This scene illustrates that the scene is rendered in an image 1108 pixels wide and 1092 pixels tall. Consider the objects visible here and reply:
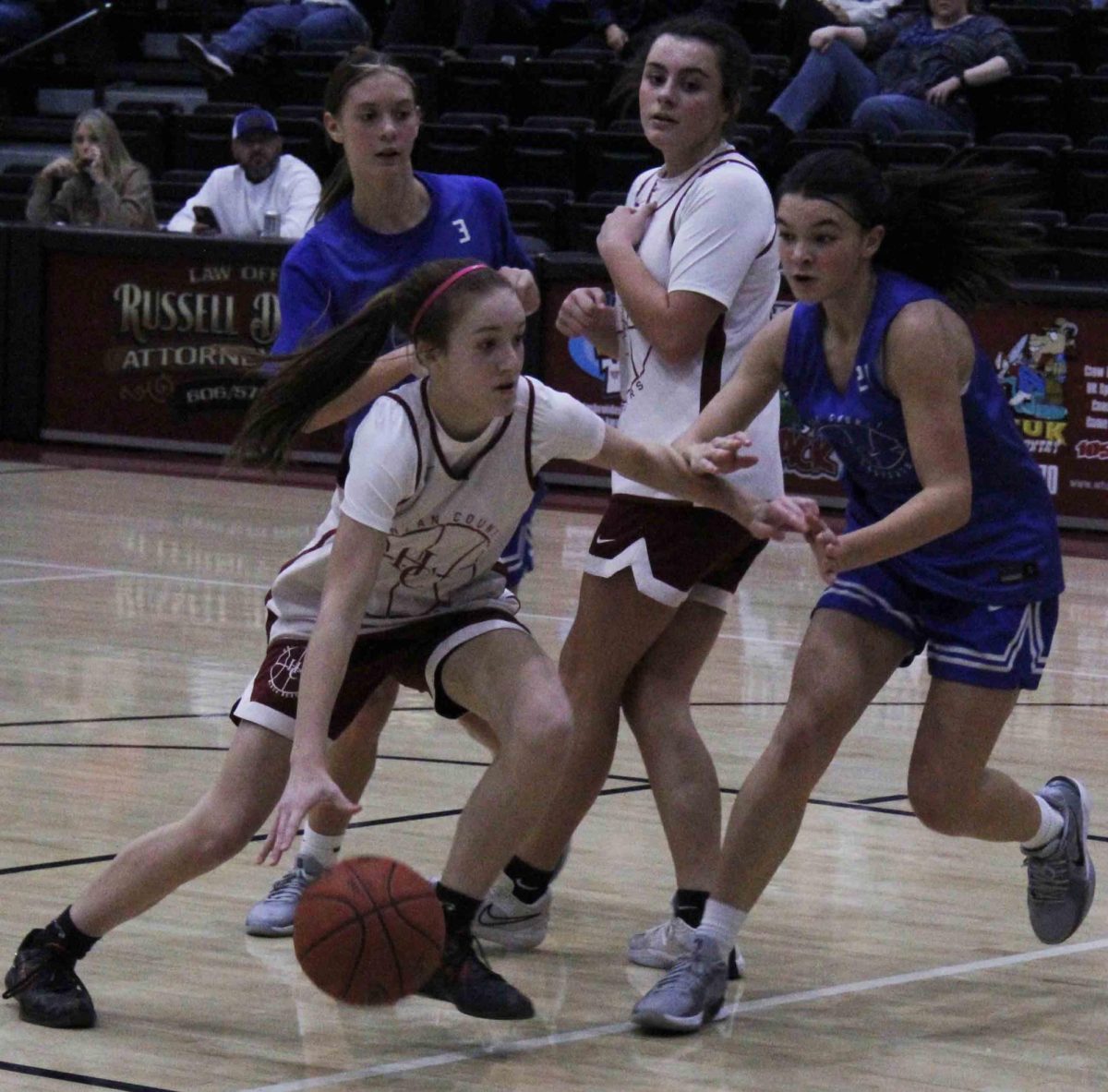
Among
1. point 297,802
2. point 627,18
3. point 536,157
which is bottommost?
point 297,802

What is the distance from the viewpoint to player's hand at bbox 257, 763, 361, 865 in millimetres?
3100

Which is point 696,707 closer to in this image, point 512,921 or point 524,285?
point 512,921

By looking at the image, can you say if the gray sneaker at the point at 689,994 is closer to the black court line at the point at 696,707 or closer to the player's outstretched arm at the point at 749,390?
the player's outstretched arm at the point at 749,390

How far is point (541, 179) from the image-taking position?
12.0 metres

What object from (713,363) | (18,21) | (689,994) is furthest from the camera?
(18,21)

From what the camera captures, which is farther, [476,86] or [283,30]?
[283,30]

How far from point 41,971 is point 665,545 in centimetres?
127

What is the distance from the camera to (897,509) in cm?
362

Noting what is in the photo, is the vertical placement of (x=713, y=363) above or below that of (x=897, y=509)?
above

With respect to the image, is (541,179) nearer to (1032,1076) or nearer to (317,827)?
(317,827)

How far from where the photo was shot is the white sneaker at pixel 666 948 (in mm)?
3846

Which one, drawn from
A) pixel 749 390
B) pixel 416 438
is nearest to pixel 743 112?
pixel 749 390

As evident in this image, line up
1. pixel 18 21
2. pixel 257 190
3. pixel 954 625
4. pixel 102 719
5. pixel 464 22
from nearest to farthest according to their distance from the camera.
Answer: pixel 954 625 → pixel 102 719 → pixel 257 190 → pixel 464 22 → pixel 18 21

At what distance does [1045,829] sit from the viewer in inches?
156
